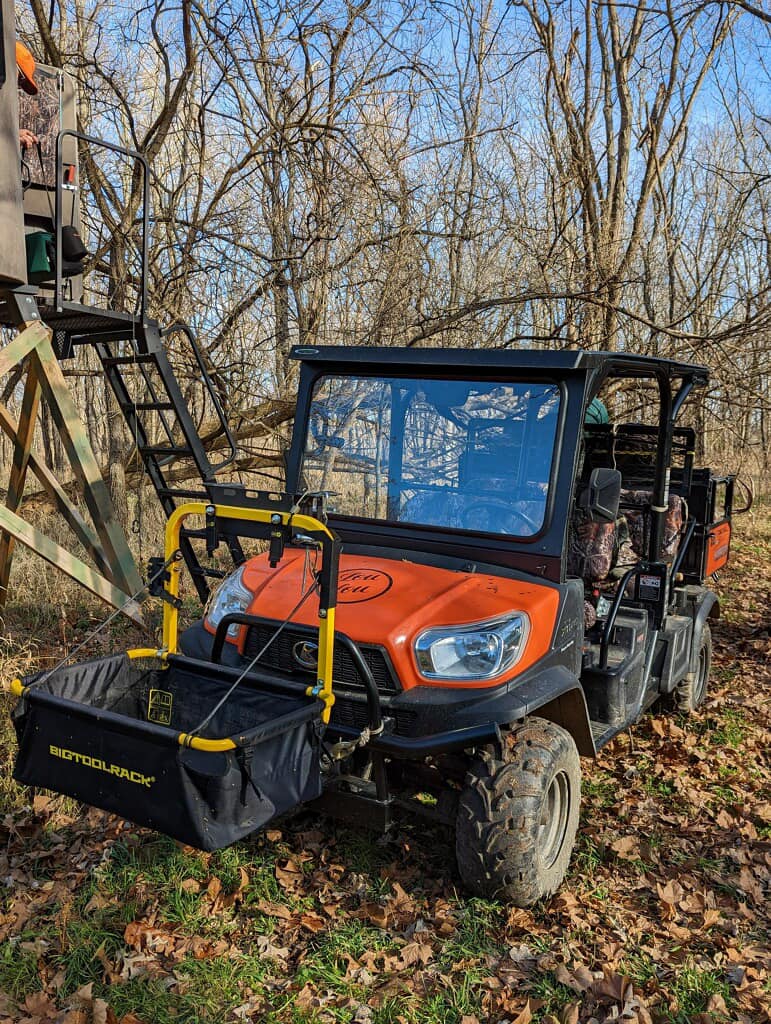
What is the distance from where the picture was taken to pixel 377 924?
336 cm

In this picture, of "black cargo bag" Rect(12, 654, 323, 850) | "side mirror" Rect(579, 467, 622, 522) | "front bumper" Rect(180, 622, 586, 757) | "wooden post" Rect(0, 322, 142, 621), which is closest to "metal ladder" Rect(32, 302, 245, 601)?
"wooden post" Rect(0, 322, 142, 621)

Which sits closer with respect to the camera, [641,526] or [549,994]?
[549,994]

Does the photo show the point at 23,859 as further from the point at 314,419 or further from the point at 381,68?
the point at 381,68

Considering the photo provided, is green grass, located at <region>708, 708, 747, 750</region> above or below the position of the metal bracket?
below

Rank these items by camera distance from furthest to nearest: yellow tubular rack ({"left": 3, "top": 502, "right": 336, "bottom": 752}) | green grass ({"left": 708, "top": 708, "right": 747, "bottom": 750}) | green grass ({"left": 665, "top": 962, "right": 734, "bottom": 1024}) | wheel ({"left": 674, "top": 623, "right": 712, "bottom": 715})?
wheel ({"left": 674, "top": 623, "right": 712, "bottom": 715}) < green grass ({"left": 708, "top": 708, "right": 747, "bottom": 750}) < green grass ({"left": 665, "top": 962, "right": 734, "bottom": 1024}) < yellow tubular rack ({"left": 3, "top": 502, "right": 336, "bottom": 752})

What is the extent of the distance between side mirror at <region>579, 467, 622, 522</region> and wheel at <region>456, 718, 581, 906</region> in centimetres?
108

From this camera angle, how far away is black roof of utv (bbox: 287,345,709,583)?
368 centimetres

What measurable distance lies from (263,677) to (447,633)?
2.45ft

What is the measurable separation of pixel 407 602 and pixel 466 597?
0.83 feet

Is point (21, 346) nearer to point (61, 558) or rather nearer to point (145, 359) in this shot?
point (145, 359)

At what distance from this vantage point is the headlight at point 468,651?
10.8 ft

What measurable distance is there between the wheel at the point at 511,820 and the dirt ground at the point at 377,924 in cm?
19

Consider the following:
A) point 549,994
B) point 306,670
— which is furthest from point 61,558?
point 549,994

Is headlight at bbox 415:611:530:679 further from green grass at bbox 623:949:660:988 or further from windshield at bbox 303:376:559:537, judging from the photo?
green grass at bbox 623:949:660:988
